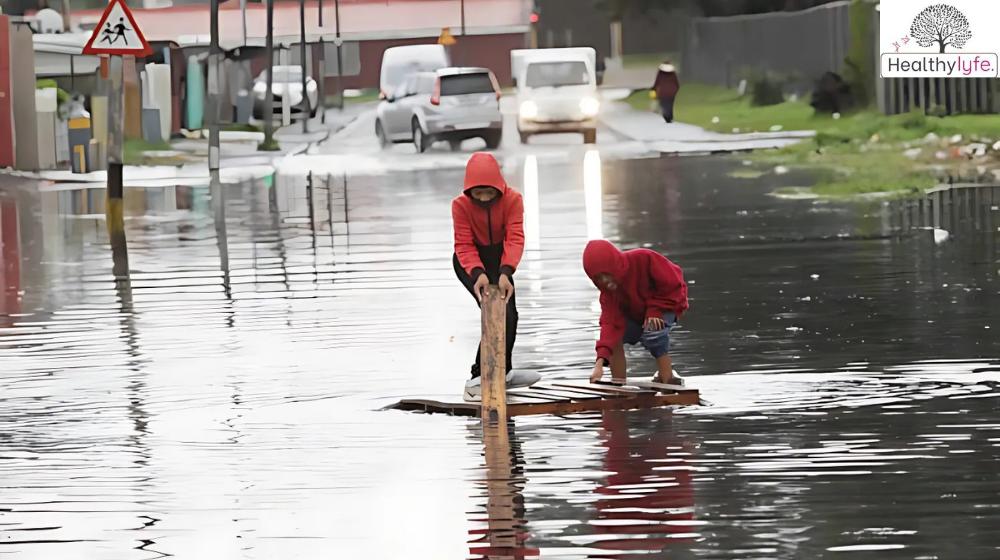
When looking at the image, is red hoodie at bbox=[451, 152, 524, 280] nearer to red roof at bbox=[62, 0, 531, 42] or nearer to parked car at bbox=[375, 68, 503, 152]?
parked car at bbox=[375, 68, 503, 152]

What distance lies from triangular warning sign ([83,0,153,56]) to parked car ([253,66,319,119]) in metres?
28.2

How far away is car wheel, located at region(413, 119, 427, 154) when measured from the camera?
37031 millimetres

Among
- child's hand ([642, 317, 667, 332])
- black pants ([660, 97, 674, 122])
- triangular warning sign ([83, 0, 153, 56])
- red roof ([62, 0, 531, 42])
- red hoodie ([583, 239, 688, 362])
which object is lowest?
child's hand ([642, 317, 667, 332])

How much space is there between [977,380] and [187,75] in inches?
1574

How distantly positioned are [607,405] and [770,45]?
149 ft

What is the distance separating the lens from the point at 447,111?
3653cm

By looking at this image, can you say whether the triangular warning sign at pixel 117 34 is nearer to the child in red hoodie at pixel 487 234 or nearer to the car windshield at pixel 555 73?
the child in red hoodie at pixel 487 234

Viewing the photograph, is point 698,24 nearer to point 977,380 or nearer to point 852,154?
point 852,154

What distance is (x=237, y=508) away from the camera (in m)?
7.64

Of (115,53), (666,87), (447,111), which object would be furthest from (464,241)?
(666,87)

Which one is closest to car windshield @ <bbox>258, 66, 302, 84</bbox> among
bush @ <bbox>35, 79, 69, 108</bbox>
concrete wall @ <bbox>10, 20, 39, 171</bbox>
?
bush @ <bbox>35, 79, 69, 108</bbox>

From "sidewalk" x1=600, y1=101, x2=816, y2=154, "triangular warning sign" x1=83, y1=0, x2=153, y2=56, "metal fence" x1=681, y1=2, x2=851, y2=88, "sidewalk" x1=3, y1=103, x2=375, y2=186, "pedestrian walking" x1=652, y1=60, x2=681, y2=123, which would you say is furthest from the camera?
"metal fence" x1=681, y1=2, x2=851, y2=88

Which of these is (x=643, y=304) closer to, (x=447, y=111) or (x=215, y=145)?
(x=215, y=145)

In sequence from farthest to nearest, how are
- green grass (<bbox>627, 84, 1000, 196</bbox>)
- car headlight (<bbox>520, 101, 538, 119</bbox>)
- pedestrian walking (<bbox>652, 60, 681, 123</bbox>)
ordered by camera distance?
pedestrian walking (<bbox>652, 60, 681, 123</bbox>) → car headlight (<bbox>520, 101, 538, 119</bbox>) → green grass (<bbox>627, 84, 1000, 196</bbox>)
